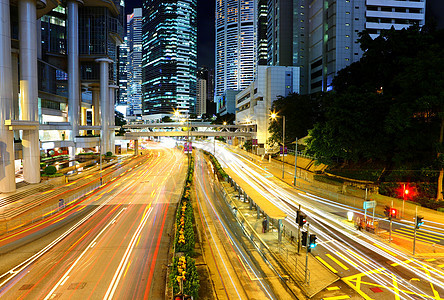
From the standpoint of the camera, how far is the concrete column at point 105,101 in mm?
78375

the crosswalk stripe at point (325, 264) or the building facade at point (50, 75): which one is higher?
the building facade at point (50, 75)

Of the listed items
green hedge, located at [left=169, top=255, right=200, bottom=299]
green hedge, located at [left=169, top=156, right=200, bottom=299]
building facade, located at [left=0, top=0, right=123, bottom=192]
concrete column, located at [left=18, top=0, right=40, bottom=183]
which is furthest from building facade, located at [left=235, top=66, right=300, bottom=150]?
green hedge, located at [left=169, top=255, right=200, bottom=299]

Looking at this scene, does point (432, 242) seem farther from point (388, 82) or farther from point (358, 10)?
point (358, 10)

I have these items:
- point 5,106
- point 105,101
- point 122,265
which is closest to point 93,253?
point 122,265

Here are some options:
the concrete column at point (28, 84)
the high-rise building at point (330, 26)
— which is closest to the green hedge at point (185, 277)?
the concrete column at point (28, 84)

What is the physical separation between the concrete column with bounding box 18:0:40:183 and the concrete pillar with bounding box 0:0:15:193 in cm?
418

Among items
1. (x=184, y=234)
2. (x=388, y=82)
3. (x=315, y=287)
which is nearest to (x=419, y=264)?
(x=315, y=287)

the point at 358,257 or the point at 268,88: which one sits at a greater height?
the point at 268,88

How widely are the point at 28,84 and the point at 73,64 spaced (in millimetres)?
29888

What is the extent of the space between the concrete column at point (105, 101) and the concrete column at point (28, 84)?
→ 3503 centimetres

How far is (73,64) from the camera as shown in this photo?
228 ft

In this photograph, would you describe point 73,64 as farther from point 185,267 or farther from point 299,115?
point 185,267

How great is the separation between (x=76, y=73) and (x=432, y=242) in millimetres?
73931

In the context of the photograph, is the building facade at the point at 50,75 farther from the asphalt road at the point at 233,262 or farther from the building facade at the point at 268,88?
the building facade at the point at 268,88
